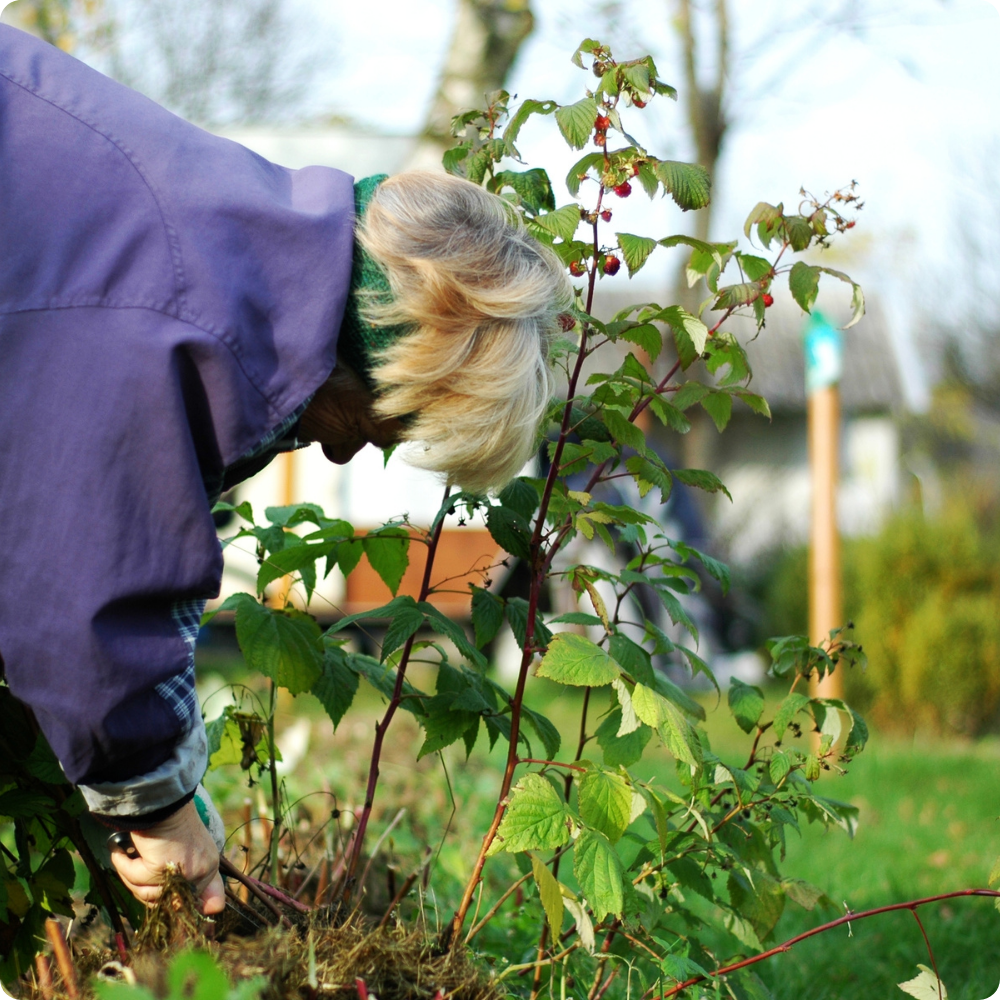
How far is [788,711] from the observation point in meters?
1.73

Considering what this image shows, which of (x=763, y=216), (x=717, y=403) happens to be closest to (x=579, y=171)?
(x=763, y=216)

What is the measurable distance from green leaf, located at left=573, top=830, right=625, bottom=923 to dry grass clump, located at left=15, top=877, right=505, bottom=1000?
8.3 inches

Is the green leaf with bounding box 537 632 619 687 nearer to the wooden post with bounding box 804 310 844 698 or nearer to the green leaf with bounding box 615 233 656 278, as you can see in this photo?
the green leaf with bounding box 615 233 656 278

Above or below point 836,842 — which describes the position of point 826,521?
above

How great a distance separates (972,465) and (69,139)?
22.8 m

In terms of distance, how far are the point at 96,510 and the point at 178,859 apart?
0.50 metres

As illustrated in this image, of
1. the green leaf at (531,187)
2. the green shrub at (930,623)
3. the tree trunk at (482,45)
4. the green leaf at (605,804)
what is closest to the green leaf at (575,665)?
the green leaf at (605,804)

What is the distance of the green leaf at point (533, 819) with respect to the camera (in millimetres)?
1424

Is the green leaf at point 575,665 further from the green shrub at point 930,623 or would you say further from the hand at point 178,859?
the green shrub at point 930,623

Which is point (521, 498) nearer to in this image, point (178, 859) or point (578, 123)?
point (578, 123)

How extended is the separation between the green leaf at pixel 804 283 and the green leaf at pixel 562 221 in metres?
0.34

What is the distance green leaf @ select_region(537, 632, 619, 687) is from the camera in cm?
144

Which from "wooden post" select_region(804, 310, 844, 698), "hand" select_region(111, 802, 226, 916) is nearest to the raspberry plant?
"hand" select_region(111, 802, 226, 916)

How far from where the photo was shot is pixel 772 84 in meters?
9.81
